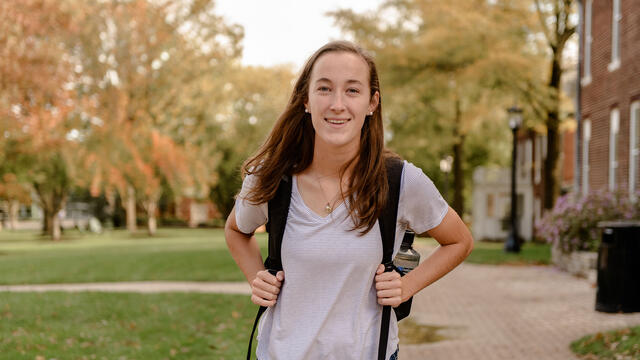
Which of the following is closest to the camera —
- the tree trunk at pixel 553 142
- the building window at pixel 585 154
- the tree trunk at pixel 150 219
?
the building window at pixel 585 154

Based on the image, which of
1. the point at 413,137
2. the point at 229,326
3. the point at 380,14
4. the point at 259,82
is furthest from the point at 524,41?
the point at 259,82

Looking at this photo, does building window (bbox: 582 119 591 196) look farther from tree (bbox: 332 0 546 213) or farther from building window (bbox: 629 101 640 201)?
building window (bbox: 629 101 640 201)

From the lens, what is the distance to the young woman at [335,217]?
2148 millimetres

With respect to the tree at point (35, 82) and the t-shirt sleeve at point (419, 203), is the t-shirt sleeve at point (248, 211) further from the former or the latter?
the tree at point (35, 82)

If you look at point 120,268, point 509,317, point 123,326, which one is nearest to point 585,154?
point 509,317

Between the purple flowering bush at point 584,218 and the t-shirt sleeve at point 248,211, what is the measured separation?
42.7 ft

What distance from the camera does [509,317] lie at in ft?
33.1

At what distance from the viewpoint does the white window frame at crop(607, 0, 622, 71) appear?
1667 cm

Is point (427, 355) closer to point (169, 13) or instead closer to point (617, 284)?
point (617, 284)

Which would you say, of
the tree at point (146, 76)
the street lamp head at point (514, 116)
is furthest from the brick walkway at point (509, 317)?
the tree at point (146, 76)

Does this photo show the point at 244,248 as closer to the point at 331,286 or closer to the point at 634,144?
the point at 331,286

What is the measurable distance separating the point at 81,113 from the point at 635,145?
17562mm

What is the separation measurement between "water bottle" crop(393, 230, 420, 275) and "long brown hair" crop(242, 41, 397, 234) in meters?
0.23

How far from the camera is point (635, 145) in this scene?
15.7 meters
